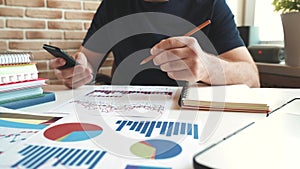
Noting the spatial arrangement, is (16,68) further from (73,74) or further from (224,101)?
(224,101)

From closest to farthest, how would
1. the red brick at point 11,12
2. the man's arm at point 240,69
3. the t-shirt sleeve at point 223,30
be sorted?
the man's arm at point 240,69 < the t-shirt sleeve at point 223,30 < the red brick at point 11,12

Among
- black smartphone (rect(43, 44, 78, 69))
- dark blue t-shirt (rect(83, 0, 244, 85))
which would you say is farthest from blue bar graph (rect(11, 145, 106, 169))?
dark blue t-shirt (rect(83, 0, 244, 85))

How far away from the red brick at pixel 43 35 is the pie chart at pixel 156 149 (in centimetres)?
157

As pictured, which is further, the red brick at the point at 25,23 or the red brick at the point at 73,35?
the red brick at the point at 73,35

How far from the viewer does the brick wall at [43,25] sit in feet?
5.43

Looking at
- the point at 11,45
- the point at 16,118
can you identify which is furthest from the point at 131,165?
the point at 11,45

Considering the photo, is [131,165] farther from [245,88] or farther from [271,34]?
[271,34]

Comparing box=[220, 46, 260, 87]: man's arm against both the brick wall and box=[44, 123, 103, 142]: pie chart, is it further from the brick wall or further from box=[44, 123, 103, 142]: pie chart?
the brick wall

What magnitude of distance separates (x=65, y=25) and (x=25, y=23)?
0.83ft

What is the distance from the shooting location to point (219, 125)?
51 centimetres

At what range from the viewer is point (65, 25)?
6.08ft

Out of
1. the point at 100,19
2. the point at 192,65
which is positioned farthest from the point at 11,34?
the point at 192,65

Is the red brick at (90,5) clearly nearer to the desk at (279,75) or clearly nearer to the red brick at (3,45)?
the red brick at (3,45)

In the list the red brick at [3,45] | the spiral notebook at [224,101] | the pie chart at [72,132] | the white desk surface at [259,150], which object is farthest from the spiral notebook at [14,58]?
the red brick at [3,45]
